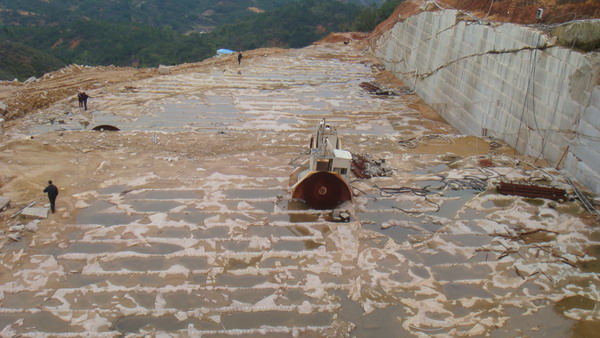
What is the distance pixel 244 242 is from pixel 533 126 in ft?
21.7

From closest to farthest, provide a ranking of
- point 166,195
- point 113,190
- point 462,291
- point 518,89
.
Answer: point 462,291
point 166,195
point 113,190
point 518,89

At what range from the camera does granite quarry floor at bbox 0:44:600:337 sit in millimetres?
5797

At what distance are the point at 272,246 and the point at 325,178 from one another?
5.12 feet

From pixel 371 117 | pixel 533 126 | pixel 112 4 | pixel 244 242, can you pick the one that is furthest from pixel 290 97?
pixel 112 4

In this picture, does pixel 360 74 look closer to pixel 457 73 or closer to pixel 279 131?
pixel 457 73

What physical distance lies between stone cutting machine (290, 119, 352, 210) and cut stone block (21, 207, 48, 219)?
13.9 ft

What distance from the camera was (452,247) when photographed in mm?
7262

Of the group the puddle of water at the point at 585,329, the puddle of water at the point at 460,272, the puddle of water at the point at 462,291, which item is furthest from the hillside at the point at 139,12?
the puddle of water at the point at 585,329

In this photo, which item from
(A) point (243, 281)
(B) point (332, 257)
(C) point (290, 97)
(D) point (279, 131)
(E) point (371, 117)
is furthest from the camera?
(C) point (290, 97)

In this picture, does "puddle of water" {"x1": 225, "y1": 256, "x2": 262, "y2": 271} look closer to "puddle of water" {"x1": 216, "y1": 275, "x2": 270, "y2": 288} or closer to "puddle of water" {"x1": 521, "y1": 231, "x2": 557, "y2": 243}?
"puddle of water" {"x1": 216, "y1": 275, "x2": 270, "y2": 288}

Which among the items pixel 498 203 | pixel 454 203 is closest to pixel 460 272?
pixel 454 203

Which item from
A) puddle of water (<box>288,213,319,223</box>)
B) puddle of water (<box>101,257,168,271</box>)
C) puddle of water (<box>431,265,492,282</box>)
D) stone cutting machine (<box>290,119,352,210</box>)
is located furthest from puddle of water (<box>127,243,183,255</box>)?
puddle of water (<box>431,265,492,282</box>)

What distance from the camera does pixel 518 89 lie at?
1014 cm

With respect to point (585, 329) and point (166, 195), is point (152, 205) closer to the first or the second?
point (166, 195)
